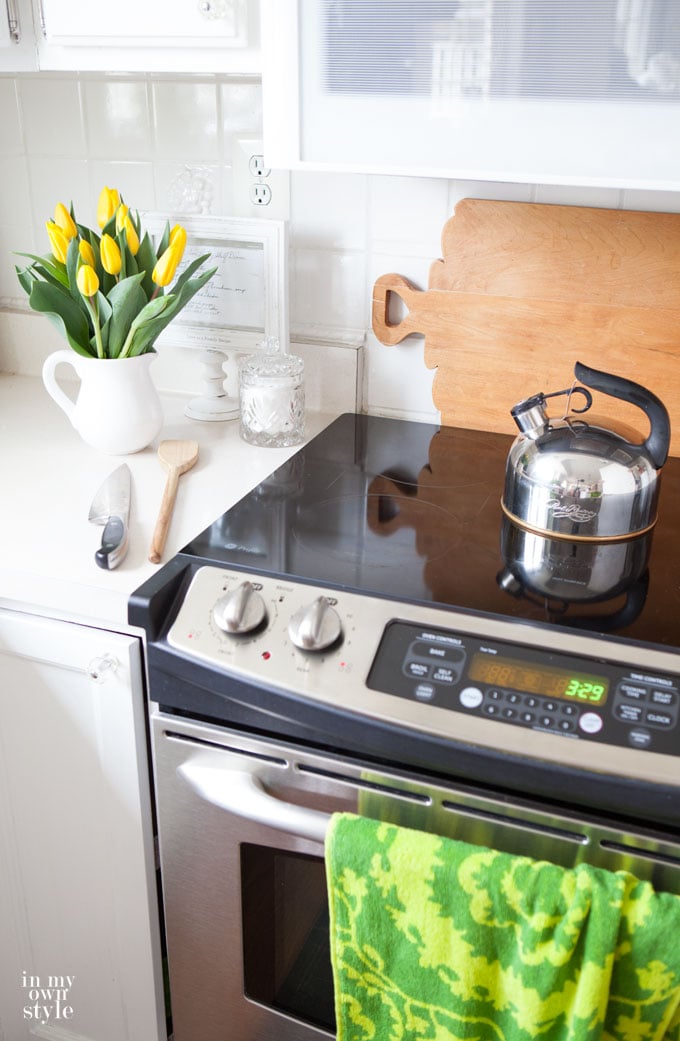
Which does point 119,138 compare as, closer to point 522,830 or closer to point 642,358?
point 642,358

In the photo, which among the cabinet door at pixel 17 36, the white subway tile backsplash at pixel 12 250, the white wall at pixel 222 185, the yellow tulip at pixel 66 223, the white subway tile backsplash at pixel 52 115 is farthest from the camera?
the white subway tile backsplash at pixel 12 250

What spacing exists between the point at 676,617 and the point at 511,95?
562 millimetres

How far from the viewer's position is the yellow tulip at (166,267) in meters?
1.31

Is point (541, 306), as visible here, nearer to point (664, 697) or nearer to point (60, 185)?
point (664, 697)

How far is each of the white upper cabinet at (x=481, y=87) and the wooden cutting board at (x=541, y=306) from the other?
32cm

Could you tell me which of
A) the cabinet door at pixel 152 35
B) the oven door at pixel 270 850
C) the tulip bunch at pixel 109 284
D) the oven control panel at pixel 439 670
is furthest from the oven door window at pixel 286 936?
the cabinet door at pixel 152 35

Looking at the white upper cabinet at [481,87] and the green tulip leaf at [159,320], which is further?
the green tulip leaf at [159,320]

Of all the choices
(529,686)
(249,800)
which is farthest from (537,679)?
(249,800)

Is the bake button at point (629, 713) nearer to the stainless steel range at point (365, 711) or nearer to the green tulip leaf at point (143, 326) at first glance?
the stainless steel range at point (365, 711)

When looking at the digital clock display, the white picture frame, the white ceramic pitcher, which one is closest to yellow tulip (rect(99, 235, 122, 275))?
the white ceramic pitcher

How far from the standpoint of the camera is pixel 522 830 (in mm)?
899

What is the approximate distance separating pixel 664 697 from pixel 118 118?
122 cm

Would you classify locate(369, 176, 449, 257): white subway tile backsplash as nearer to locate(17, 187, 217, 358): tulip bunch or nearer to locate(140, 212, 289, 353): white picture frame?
locate(140, 212, 289, 353): white picture frame

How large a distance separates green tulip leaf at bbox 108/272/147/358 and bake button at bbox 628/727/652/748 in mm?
852
